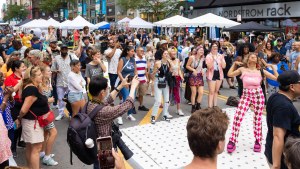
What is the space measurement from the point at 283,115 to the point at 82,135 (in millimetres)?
2049

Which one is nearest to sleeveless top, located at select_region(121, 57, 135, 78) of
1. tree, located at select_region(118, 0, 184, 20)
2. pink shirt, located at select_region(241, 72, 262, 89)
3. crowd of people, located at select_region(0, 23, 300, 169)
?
crowd of people, located at select_region(0, 23, 300, 169)

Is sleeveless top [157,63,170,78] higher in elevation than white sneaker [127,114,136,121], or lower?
higher

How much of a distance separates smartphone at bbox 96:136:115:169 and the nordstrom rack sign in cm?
2751

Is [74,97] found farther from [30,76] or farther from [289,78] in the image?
[289,78]

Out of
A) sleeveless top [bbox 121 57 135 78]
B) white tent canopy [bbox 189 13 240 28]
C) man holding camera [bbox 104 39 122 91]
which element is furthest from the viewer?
white tent canopy [bbox 189 13 240 28]

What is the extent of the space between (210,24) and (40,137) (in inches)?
532

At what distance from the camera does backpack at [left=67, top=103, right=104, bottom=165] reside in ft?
11.6

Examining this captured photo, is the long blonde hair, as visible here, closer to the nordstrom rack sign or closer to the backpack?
the backpack

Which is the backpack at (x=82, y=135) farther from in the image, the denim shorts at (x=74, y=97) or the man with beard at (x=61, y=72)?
the man with beard at (x=61, y=72)

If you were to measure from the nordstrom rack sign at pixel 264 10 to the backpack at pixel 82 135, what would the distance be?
27179 millimetres

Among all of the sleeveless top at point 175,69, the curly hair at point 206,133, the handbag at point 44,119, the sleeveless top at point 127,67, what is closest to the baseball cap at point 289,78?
the curly hair at point 206,133

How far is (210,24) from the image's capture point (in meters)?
17.2

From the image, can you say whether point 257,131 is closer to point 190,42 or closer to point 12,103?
point 12,103

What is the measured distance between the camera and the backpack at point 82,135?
353 centimetres
